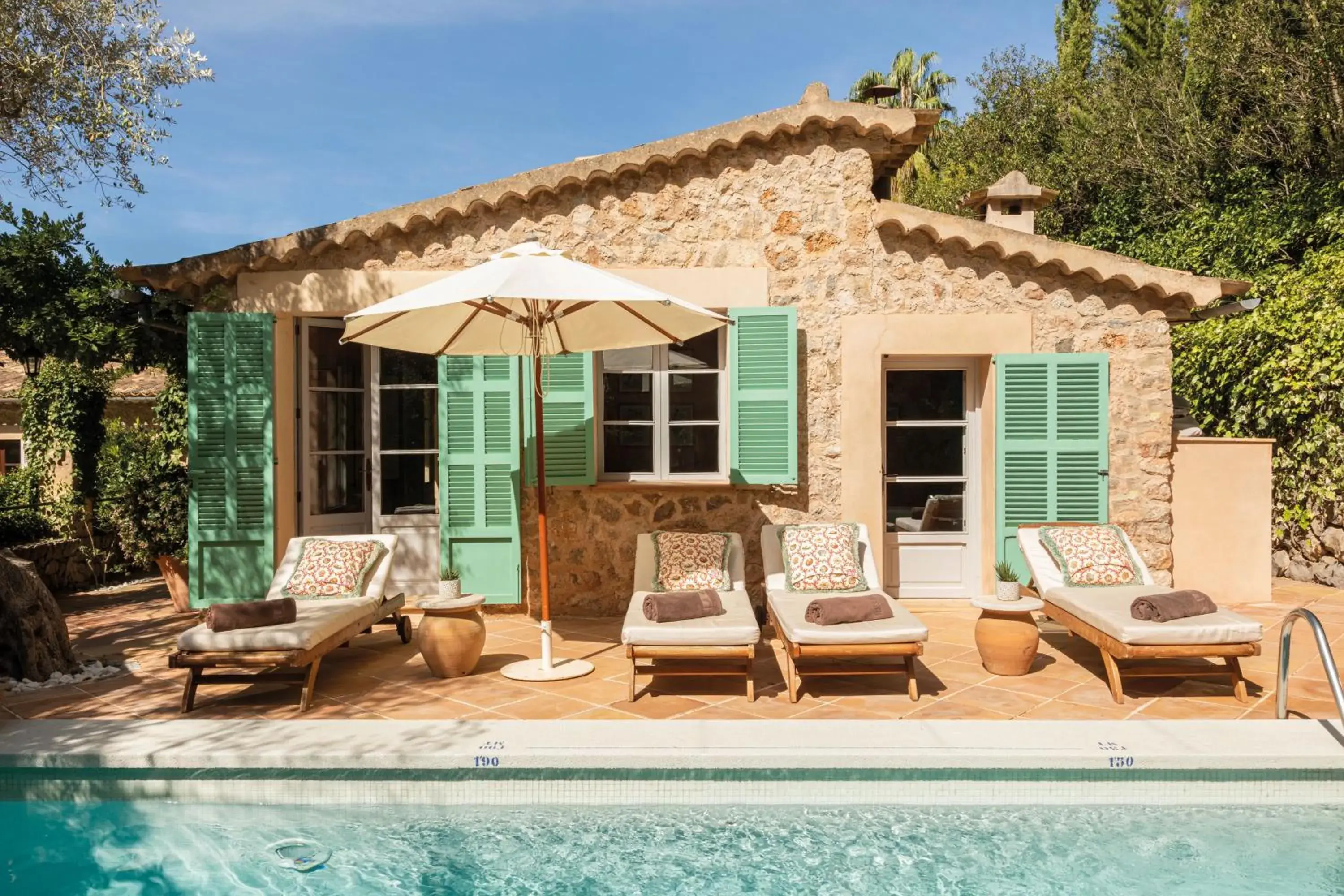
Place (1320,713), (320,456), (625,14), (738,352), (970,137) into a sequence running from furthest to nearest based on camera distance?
(970,137) → (625,14) → (320,456) → (738,352) → (1320,713)

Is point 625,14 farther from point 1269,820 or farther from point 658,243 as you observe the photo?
point 1269,820

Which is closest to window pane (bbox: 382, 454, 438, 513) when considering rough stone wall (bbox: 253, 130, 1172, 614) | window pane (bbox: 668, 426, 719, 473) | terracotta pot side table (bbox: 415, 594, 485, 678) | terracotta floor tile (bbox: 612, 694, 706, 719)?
rough stone wall (bbox: 253, 130, 1172, 614)

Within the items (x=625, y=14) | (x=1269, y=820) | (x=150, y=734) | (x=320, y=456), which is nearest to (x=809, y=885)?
(x=1269, y=820)

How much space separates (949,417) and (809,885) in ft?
18.1

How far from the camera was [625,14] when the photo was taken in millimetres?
12211

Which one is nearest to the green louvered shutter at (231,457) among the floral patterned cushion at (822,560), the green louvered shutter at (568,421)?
the green louvered shutter at (568,421)

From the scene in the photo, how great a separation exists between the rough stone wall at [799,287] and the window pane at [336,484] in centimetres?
184

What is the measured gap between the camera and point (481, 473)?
7664mm

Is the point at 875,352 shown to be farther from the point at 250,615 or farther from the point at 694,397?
the point at 250,615

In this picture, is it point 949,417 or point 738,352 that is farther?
point 949,417

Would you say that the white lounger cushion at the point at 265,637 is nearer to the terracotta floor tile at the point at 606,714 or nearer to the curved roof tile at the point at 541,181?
the terracotta floor tile at the point at 606,714

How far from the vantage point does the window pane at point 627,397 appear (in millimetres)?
7961

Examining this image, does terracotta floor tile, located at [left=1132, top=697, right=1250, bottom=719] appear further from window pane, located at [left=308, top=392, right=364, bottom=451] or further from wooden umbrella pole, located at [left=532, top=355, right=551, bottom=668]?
window pane, located at [left=308, top=392, right=364, bottom=451]

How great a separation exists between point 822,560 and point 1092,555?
197 cm
